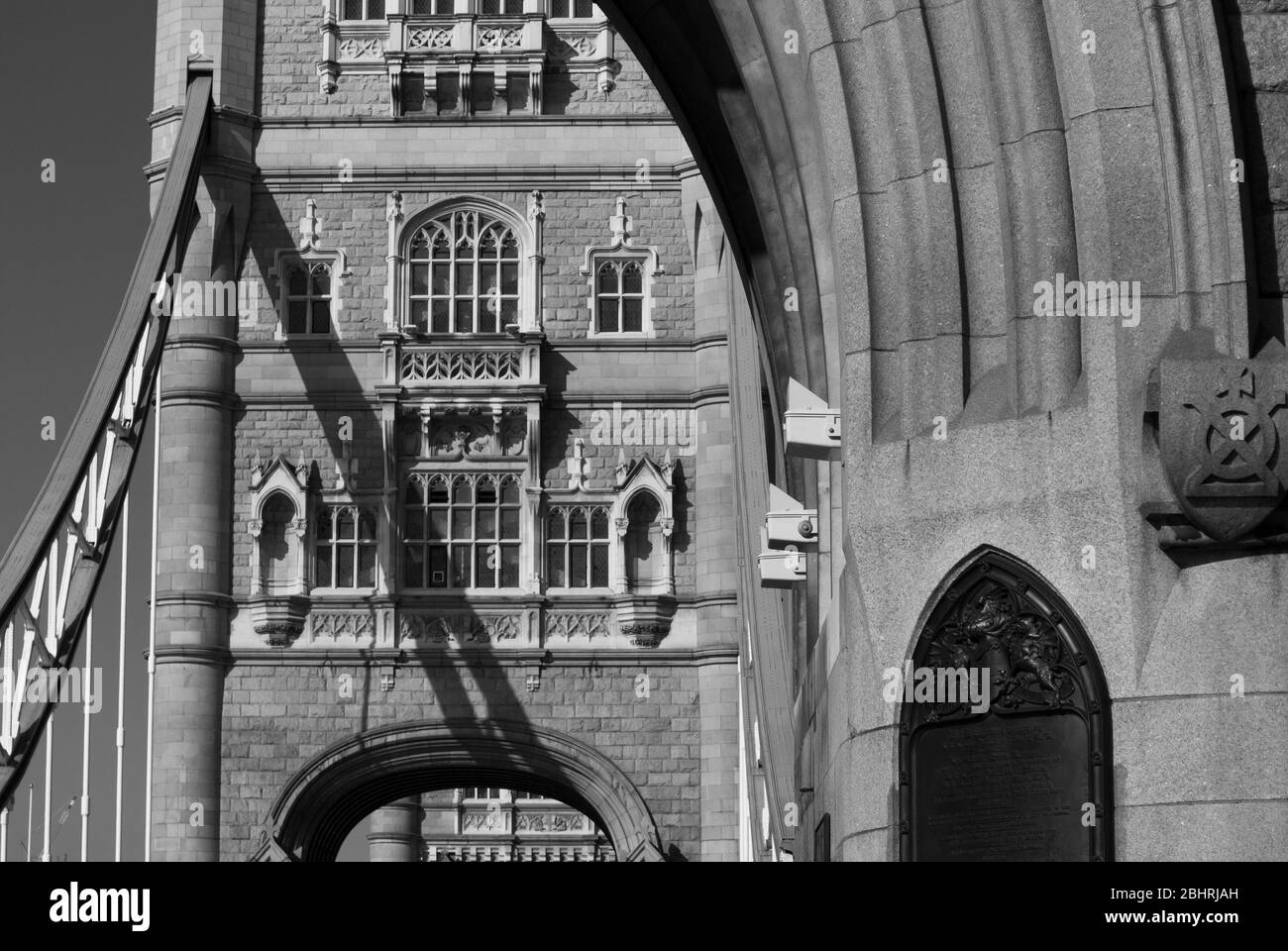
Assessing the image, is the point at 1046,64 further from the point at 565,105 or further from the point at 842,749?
the point at 565,105

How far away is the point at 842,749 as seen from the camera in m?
7.86

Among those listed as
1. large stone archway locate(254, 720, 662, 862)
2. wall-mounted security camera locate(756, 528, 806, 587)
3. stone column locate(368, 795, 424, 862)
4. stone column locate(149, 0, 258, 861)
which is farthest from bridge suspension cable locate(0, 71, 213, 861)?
stone column locate(368, 795, 424, 862)

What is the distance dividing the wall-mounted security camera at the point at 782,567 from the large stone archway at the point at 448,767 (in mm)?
14377

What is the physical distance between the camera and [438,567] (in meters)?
26.6

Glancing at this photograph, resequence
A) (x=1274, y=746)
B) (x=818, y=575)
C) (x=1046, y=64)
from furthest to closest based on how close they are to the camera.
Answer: (x=818, y=575)
(x=1046, y=64)
(x=1274, y=746)

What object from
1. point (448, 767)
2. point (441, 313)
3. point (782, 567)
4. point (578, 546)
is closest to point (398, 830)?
point (448, 767)

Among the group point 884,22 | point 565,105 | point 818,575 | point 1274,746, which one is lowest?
point 1274,746

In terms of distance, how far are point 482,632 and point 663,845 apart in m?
3.23

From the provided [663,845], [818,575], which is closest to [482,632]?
[663,845]

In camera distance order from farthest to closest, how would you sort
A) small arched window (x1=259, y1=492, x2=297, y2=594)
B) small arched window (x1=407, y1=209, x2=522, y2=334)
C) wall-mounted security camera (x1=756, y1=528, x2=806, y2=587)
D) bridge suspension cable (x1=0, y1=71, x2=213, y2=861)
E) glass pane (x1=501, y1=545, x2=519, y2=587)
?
small arched window (x1=407, y1=209, x2=522, y2=334) < glass pane (x1=501, y1=545, x2=519, y2=587) < small arched window (x1=259, y1=492, x2=297, y2=594) < bridge suspension cable (x1=0, y1=71, x2=213, y2=861) < wall-mounted security camera (x1=756, y1=528, x2=806, y2=587)

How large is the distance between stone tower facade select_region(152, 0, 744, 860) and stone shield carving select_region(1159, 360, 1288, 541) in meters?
19.2

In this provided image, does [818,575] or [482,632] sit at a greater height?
[482,632]

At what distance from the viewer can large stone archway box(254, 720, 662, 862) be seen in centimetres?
2591

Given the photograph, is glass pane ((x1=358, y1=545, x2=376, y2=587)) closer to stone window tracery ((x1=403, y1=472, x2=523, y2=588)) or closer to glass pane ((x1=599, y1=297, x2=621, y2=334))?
stone window tracery ((x1=403, y1=472, x2=523, y2=588))
